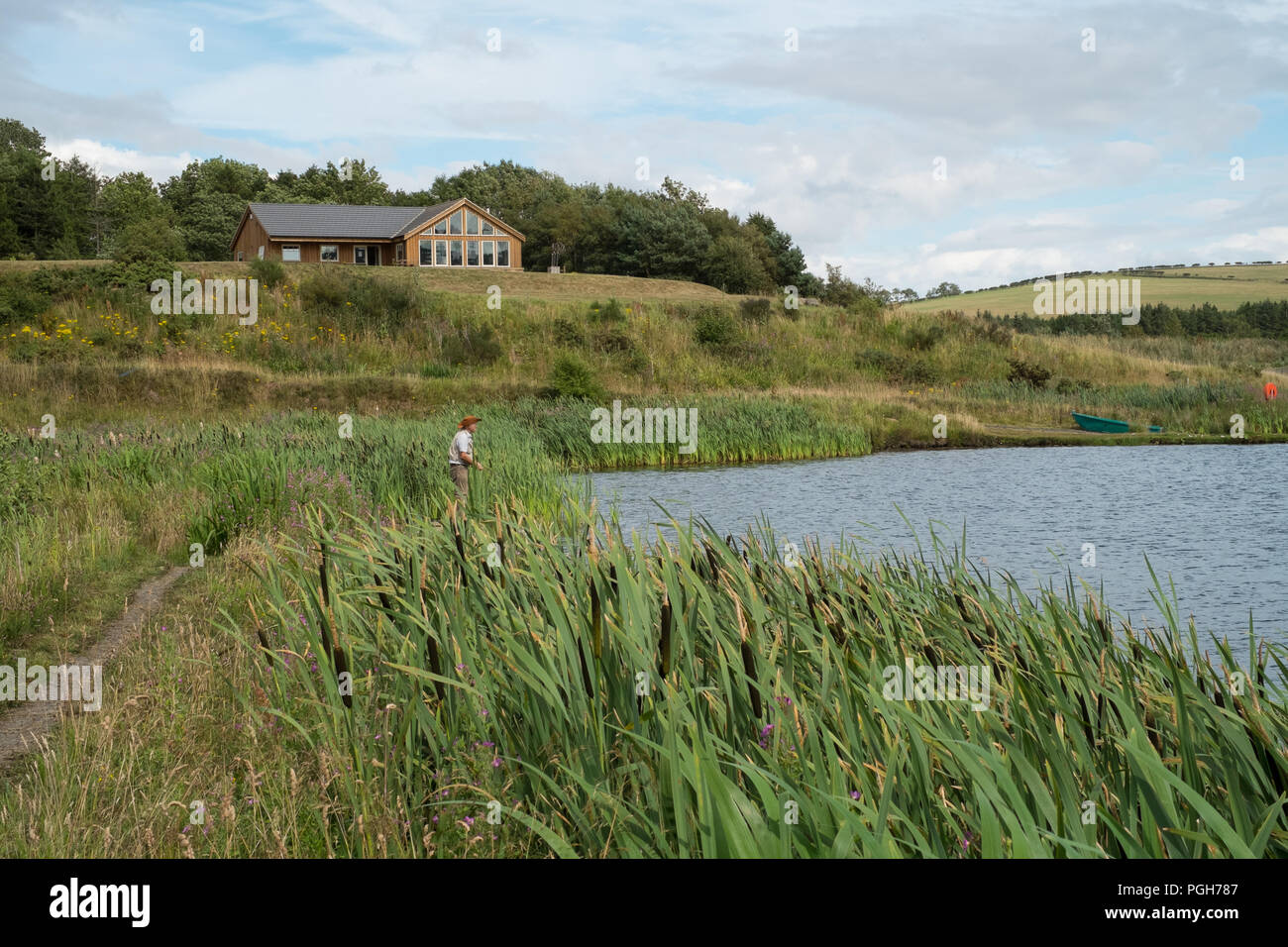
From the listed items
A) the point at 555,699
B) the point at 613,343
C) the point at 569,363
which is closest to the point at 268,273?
the point at 613,343

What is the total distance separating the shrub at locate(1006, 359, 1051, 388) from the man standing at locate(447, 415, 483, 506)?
32952 mm

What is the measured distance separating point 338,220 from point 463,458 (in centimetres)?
5323

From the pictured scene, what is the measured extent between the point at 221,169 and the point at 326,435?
245 ft

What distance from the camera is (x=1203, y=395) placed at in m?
35.9

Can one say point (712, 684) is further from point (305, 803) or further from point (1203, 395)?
point (1203, 395)

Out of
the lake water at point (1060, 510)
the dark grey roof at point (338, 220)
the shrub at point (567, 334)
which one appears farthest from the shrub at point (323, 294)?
the lake water at point (1060, 510)

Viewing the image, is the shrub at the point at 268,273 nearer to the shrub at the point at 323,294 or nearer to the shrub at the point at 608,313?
the shrub at the point at 323,294

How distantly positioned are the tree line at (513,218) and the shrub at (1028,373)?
29.7 ft

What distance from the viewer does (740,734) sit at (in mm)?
3934

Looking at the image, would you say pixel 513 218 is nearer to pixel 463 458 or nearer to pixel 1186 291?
pixel 1186 291

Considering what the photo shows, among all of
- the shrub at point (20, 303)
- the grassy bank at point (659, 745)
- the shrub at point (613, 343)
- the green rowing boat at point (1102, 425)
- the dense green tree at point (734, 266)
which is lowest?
the grassy bank at point (659, 745)

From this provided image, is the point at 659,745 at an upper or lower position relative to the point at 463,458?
lower

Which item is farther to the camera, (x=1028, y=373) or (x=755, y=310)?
A: (x=755, y=310)

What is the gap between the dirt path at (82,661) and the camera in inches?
230
